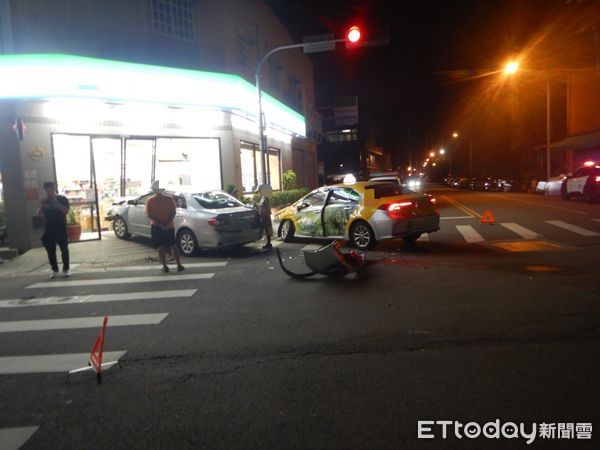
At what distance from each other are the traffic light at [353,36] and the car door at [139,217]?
6.67 m

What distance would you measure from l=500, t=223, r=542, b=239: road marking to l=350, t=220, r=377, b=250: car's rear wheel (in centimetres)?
414

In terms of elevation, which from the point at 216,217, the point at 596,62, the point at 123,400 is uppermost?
the point at 596,62

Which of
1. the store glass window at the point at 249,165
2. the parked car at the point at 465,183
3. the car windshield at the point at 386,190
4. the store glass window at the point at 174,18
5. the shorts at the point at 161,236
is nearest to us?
the shorts at the point at 161,236

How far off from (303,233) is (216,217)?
252 centimetres

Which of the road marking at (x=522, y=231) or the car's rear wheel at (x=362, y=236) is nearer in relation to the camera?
the car's rear wheel at (x=362, y=236)

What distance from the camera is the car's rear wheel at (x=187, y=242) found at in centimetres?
1190

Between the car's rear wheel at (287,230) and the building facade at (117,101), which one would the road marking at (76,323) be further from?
the building facade at (117,101)

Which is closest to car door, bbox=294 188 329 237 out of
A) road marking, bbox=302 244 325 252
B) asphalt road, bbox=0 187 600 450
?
road marking, bbox=302 244 325 252

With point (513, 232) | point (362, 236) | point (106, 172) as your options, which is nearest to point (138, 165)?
point (106, 172)

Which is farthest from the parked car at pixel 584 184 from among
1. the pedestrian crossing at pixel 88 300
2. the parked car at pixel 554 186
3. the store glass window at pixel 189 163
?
the pedestrian crossing at pixel 88 300

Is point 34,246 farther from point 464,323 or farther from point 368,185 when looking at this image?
point 464,323

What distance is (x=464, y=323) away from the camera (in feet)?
18.8

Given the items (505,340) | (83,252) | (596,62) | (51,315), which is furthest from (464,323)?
(596,62)

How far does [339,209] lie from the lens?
11750mm
